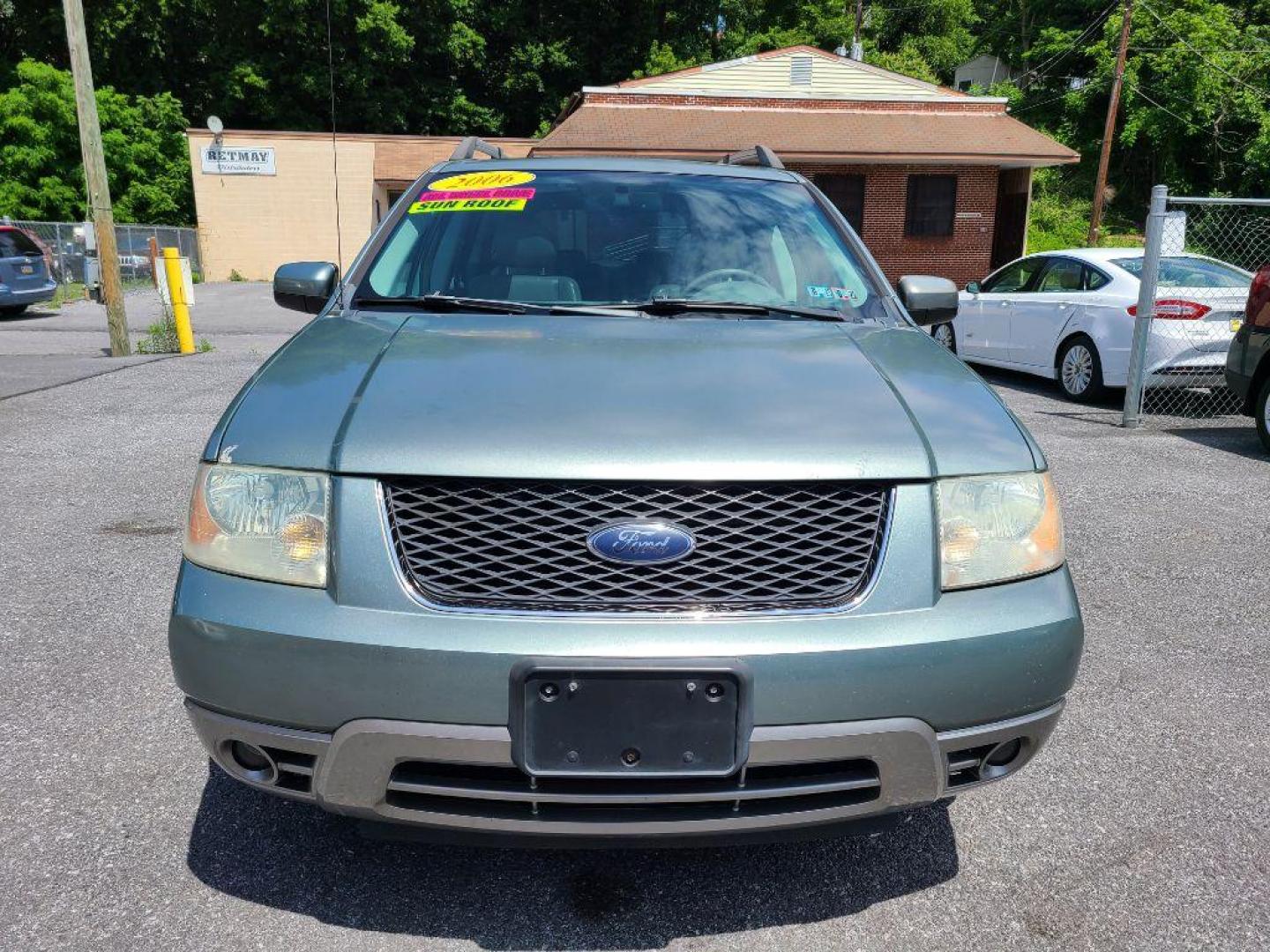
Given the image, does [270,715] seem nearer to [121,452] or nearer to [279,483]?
[279,483]

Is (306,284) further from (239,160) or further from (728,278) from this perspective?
(239,160)

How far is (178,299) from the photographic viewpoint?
41.1 ft

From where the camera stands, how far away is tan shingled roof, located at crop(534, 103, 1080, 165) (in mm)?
23384

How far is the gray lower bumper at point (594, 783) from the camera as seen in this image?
1818 millimetres

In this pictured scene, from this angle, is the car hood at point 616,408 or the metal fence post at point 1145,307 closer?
the car hood at point 616,408

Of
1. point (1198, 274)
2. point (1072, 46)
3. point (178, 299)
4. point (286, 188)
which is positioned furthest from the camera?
point (1072, 46)

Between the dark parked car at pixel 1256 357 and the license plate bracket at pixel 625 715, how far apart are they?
696cm

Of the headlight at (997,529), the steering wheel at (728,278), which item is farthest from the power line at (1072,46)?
the headlight at (997,529)

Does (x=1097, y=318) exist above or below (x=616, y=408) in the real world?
below

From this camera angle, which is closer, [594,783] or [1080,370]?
[594,783]

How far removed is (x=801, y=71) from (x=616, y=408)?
27.9 metres

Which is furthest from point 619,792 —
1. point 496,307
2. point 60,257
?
point 60,257

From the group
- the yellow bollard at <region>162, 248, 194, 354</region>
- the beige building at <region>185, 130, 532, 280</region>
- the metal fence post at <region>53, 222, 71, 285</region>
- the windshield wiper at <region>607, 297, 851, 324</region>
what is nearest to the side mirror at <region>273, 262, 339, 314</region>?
the windshield wiper at <region>607, 297, 851, 324</region>

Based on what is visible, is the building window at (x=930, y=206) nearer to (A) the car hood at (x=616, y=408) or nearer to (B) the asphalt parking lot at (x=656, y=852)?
(B) the asphalt parking lot at (x=656, y=852)
